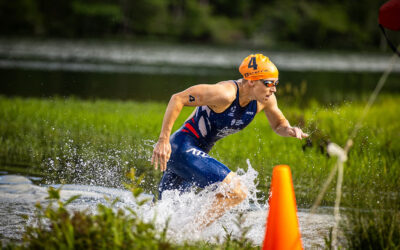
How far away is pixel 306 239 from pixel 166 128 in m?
1.99

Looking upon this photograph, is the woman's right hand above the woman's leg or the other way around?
above

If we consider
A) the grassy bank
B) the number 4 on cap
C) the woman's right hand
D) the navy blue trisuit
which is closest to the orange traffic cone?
the navy blue trisuit

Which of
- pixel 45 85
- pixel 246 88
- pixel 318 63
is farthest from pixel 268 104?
pixel 318 63

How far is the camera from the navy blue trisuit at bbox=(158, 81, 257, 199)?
5.17 m

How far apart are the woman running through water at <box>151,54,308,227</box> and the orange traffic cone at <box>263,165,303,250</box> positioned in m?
0.67

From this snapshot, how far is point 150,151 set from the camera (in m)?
9.03

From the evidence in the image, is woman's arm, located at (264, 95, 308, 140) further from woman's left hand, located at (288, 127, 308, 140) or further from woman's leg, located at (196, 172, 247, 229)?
woman's leg, located at (196, 172, 247, 229)

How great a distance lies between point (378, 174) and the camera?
7727 mm

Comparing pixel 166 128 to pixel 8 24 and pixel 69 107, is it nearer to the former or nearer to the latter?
pixel 69 107

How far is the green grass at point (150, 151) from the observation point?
7.64m

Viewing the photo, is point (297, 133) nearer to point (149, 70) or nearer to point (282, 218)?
point (282, 218)

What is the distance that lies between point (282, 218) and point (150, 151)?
4.98 meters

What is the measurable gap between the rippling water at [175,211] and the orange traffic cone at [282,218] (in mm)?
333

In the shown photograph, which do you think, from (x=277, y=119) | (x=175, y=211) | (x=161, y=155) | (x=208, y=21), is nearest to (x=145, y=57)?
(x=208, y=21)
